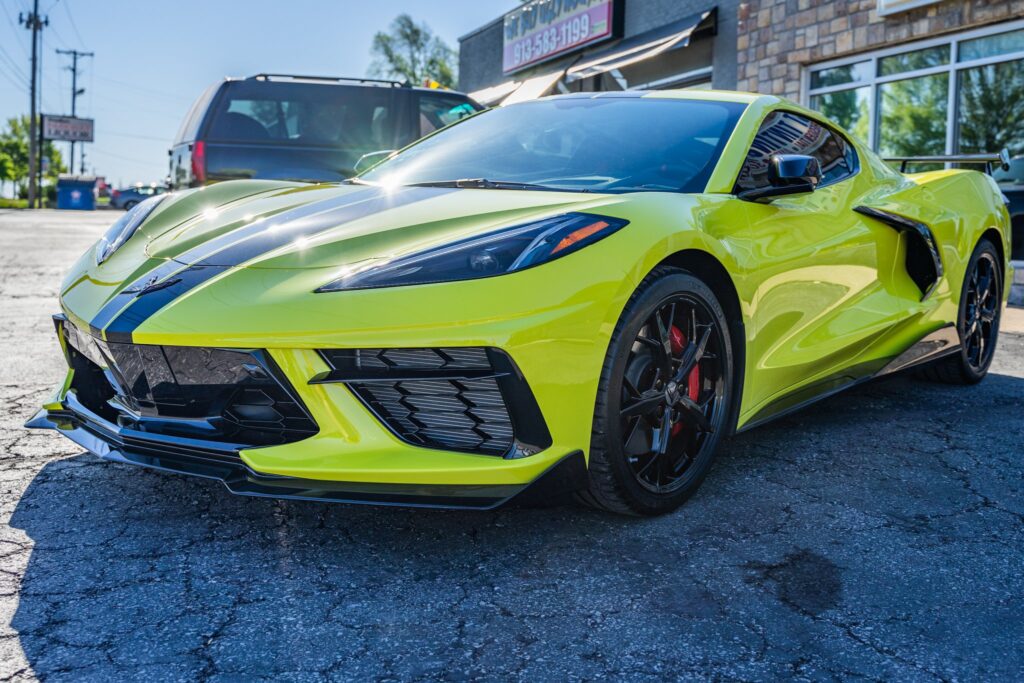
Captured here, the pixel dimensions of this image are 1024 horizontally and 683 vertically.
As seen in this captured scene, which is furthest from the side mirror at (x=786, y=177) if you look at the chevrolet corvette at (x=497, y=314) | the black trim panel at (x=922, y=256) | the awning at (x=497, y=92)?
the awning at (x=497, y=92)

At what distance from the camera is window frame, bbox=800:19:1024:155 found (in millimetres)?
9281

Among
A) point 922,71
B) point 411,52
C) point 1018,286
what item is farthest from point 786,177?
point 411,52

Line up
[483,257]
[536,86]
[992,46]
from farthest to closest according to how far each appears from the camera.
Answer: [536,86]
[992,46]
[483,257]

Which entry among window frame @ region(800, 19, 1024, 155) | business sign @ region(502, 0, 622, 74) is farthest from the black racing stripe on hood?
business sign @ region(502, 0, 622, 74)

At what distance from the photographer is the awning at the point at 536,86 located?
16141 mm

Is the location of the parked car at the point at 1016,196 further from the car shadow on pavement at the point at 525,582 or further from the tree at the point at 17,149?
the tree at the point at 17,149

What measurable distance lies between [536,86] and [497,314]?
594 inches

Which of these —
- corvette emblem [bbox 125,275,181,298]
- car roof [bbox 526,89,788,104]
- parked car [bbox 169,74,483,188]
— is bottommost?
corvette emblem [bbox 125,275,181,298]

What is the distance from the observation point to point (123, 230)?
315 centimetres

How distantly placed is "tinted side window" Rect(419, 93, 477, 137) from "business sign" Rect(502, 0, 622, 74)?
7431 millimetres

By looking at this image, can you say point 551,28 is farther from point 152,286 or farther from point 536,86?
point 152,286

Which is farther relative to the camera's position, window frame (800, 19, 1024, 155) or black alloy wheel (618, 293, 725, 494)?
window frame (800, 19, 1024, 155)

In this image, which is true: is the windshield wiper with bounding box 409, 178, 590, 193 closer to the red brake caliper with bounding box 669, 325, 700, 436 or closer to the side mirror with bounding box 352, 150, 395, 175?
the red brake caliper with bounding box 669, 325, 700, 436

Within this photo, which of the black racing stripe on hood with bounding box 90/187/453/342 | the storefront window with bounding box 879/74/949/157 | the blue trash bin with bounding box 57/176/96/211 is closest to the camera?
the black racing stripe on hood with bounding box 90/187/453/342
